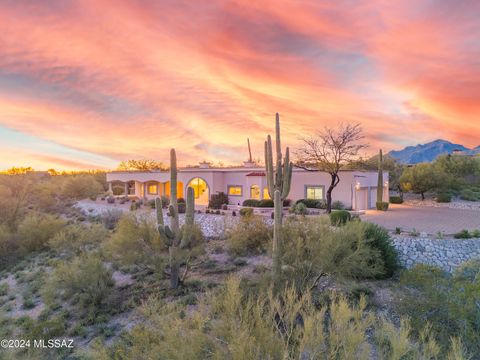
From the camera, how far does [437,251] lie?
12.7 metres

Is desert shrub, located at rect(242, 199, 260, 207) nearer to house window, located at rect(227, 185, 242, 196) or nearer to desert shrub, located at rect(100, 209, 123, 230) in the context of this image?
house window, located at rect(227, 185, 242, 196)

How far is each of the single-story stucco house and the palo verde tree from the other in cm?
157

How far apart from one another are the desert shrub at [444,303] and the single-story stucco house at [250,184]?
13.3 meters

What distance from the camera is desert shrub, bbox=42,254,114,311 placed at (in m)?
10.7

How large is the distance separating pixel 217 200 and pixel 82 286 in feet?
50.0

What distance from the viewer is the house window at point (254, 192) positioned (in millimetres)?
25344

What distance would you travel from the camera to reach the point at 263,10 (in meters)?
13.1

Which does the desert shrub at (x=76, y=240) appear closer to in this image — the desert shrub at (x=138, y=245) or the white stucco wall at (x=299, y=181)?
the desert shrub at (x=138, y=245)

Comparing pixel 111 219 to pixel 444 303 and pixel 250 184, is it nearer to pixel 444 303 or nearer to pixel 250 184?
pixel 250 184

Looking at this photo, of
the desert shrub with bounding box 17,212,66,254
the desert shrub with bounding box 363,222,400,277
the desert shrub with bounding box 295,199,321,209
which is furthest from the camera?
the desert shrub with bounding box 295,199,321,209

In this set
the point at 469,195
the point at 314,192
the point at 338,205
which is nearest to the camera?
the point at 338,205

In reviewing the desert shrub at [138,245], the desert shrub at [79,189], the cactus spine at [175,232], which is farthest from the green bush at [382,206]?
the desert shrub at [79,189]

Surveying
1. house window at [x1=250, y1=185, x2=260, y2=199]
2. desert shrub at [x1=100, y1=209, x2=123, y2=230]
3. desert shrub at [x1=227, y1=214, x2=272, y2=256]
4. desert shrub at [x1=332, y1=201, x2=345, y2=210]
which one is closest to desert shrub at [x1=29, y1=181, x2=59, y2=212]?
desert shrub at [x1=100, y1=209, x2=123, y2=230]

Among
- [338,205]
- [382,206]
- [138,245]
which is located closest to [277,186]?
[138,245]
